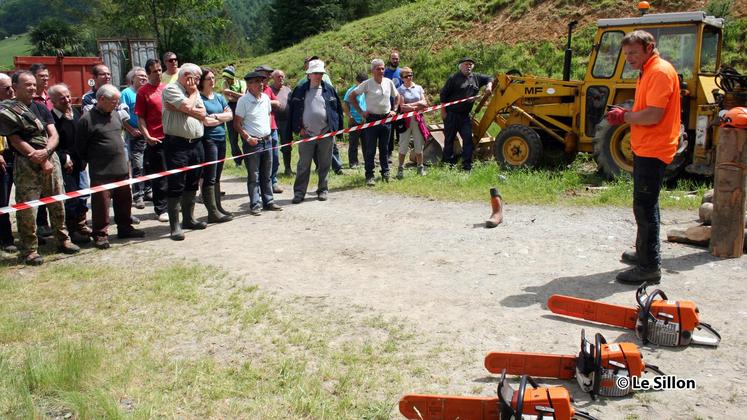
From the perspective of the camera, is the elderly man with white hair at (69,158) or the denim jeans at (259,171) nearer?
the elderly man with white hair at (69,158)

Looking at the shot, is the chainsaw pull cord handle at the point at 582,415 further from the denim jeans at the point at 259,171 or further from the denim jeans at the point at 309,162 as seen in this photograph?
the denim jeans at the point at 309,162

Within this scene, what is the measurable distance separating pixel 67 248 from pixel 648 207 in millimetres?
5854

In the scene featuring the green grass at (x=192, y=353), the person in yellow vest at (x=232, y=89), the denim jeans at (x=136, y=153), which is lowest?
the green grass at (x=192, y=353)

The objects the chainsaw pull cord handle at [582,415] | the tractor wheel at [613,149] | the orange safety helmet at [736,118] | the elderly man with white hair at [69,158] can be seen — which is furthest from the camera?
the tractor wheel at [613,149]

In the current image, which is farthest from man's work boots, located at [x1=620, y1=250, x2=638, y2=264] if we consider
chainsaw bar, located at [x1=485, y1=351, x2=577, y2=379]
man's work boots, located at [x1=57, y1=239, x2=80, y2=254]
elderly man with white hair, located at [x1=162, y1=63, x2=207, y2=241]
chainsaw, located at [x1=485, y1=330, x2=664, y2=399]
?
man's work boots, located at [x1=57, y1=239, x2=80, y2=254]

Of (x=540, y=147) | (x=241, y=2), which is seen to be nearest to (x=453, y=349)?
(x=540, y=147)

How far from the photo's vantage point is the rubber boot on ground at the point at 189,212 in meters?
7.94

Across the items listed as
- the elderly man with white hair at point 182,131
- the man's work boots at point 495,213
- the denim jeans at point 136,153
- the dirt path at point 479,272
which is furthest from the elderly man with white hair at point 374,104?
the denim jeans at point 136,153

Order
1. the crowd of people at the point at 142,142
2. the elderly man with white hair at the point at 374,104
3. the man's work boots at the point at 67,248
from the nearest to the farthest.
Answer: the crowd of people at the point at 142,142, the man's work boots at the point at 67,248, the elderly man with white hair at the point at 374,104

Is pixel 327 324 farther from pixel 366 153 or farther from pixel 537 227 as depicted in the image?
pixel 366 153

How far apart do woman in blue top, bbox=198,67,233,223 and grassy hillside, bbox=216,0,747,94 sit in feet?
35.0

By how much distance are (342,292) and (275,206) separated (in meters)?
3.69

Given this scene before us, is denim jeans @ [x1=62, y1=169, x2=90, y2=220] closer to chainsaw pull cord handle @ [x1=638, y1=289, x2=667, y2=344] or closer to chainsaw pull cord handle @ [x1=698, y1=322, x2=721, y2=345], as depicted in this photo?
chainsaw pull cord handle @ [x1=638, y1=289, x2=667, y2=344]

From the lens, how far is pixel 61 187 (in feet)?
22.5
